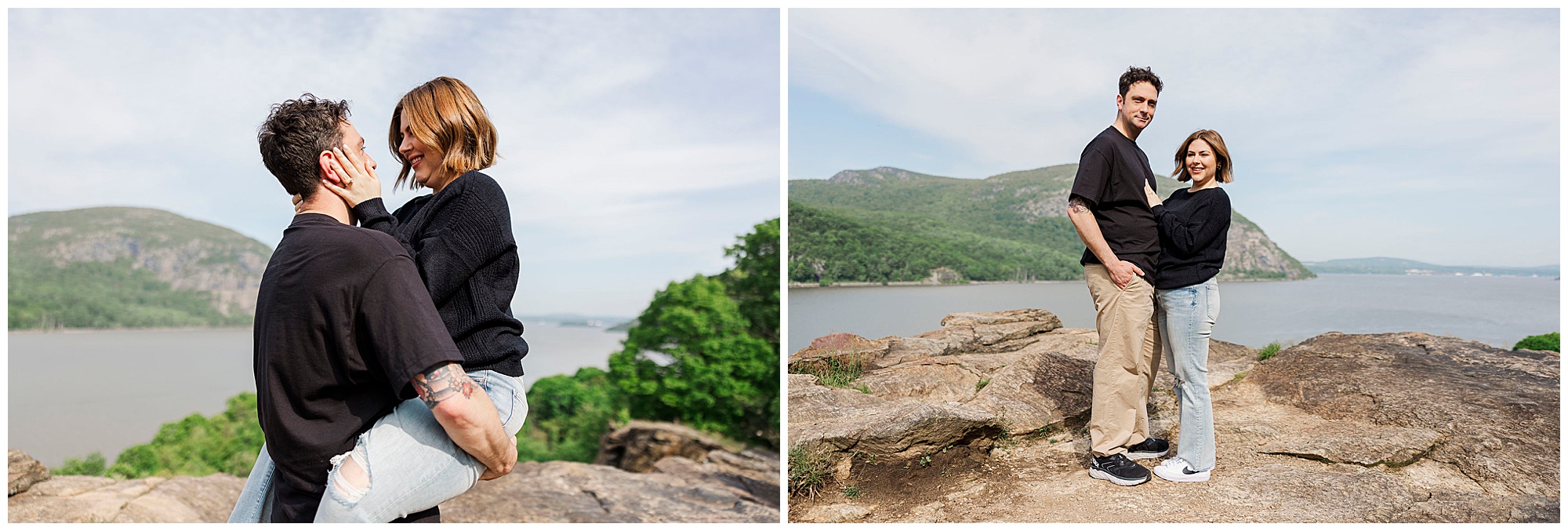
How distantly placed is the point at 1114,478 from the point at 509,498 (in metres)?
4.00

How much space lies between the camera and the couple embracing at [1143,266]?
8.84ft

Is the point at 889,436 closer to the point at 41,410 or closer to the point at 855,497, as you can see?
the point at 855,497

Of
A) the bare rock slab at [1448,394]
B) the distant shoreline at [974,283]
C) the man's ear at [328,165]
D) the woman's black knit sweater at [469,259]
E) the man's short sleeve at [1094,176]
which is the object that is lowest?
the bare rock slab at [1448,394]

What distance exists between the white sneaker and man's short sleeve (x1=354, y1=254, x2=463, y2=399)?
2636 mm

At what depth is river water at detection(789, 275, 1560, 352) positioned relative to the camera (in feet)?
17.1

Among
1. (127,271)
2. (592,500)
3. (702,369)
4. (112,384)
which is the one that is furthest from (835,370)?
(127,271)

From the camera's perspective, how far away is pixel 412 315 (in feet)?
3.79

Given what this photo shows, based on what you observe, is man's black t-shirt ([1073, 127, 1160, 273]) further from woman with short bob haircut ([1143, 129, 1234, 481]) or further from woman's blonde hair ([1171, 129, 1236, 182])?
woman's blonde hair ([1171, 129, 1236, 182])

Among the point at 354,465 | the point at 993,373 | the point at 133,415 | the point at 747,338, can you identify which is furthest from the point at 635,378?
Result: the point at 354,465

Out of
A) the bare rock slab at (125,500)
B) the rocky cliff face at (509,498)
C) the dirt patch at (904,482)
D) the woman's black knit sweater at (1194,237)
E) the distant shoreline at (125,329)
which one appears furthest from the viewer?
the distant shoreline at (125,329)

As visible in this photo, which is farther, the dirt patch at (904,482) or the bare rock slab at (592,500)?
the bare rock slab at (592,500)

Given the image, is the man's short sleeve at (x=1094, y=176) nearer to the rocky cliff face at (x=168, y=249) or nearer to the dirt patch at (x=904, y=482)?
the dirt patch at (x=904, y=482)

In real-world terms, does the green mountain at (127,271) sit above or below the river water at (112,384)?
above

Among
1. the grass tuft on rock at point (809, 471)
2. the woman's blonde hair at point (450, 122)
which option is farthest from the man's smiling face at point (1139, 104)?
the woman's blonde hair at point (450, 122)
